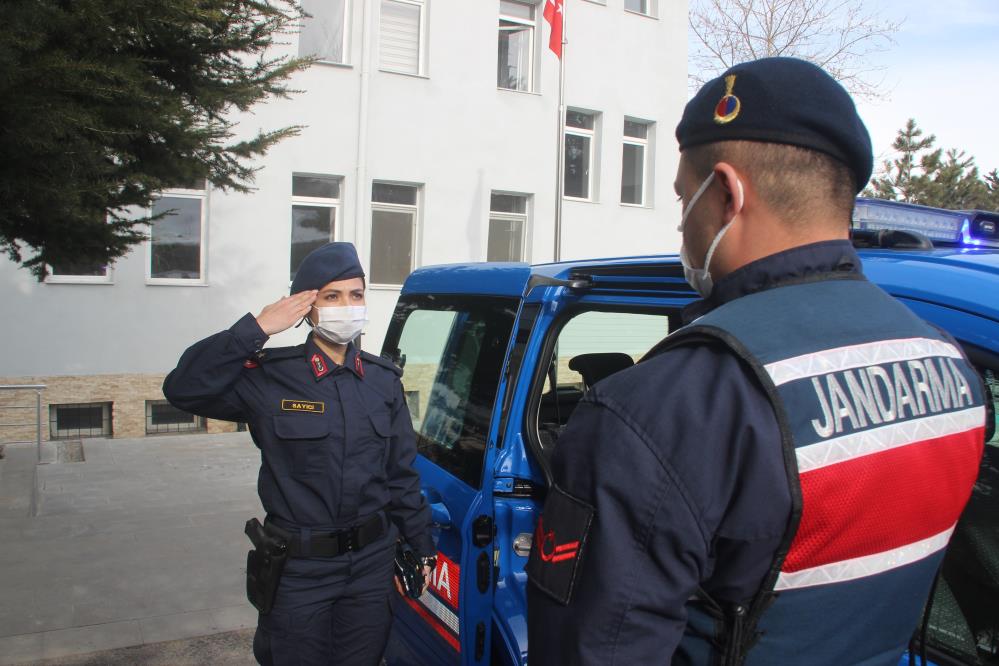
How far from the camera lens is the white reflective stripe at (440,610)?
2.86 m

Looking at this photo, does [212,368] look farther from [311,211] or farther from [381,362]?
[311,211]

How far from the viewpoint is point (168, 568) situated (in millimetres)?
5852

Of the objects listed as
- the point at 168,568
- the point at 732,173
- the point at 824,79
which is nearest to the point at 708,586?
the point at 732,173

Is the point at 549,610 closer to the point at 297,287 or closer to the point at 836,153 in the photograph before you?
the point at 836,153

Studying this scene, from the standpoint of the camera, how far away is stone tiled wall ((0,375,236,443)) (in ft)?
31.7

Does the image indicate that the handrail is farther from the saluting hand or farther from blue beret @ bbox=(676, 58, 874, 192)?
blue beret @ bbox=(676, 58, 874, 192)

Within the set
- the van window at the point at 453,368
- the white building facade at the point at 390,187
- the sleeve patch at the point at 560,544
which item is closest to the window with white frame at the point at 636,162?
the white building facade at the point at 390,187

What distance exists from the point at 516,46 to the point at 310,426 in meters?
11.5

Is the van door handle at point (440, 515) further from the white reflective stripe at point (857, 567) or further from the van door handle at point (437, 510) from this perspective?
the white reflective stripe at point (857, 567)

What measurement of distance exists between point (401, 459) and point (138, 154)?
8.92ft

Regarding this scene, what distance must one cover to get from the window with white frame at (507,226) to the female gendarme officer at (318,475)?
992 centimetres

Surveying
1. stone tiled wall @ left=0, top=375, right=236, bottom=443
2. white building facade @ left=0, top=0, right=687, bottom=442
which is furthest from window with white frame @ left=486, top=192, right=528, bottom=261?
stone tiled wall @ left=0, top=375, right=236, bottom=443

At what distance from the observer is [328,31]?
11508mm

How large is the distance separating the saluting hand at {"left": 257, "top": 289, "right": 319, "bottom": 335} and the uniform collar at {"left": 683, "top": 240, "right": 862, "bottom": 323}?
7.05 ft
